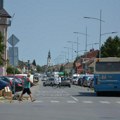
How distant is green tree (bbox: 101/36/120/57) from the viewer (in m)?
107

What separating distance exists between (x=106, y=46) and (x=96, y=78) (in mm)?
69059

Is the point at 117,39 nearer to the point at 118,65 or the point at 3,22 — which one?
the point at 3,22

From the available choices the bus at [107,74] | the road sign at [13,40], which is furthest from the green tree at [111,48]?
the road sign at [13,40]

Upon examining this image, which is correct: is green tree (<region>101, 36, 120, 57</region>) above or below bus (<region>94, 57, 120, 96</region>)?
above

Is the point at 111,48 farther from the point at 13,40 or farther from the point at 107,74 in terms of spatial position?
the point at 13,40

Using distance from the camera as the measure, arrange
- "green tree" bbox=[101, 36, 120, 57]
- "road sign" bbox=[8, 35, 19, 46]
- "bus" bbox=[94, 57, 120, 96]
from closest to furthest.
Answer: "road sign" bbox=[8, 35, 19, 46] < "bus" bbox=[94, 57, 120, 96] < "green tree" bbox=[101, 36, 120, 57]

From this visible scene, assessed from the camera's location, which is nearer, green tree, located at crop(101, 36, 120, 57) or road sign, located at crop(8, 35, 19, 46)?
road sign, located at crop(8, 35, 19, 46)

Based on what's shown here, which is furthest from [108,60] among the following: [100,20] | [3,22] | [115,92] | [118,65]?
[3,22]

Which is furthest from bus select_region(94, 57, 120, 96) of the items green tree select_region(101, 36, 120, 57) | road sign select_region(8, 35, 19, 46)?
green tree select_region(101, 36, 120, 57)

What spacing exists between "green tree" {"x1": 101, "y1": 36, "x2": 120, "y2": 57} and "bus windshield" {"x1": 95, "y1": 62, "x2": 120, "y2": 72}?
65589mm

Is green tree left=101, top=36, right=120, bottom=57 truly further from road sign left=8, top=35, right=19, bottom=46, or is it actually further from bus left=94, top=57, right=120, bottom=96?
road sign left=8, top=35, right=19, bottom=46

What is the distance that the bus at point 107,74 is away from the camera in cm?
4031

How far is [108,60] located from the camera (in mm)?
40688

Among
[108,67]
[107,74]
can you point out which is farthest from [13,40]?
[108,67]
